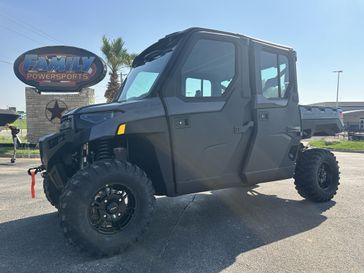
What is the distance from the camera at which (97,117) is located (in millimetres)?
3494

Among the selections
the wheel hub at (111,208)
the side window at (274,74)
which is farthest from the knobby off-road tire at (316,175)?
the wheel hub at (111,208)

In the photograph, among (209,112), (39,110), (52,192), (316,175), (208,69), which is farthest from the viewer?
(39,110)

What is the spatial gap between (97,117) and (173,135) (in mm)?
873

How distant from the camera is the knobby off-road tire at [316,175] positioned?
17.2ft

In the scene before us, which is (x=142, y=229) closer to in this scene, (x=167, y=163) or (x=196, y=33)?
(x=167, y=163)

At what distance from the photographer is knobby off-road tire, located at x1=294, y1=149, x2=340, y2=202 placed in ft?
17.2

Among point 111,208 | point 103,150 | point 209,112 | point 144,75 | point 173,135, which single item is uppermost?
point 144,75

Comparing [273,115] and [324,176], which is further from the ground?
[273,115]

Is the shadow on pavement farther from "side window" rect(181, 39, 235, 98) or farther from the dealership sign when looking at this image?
the dealership sign

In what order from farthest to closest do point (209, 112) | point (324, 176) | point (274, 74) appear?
point (324, 176) < point (274, 74) < point (209, 112)

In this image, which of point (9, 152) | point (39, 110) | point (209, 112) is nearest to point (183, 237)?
point (209, 112)

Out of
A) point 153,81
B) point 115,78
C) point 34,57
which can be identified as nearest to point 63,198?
point 153,81

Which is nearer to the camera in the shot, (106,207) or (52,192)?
(106,207)

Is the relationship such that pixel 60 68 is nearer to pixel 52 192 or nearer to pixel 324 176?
pixel 52 192
